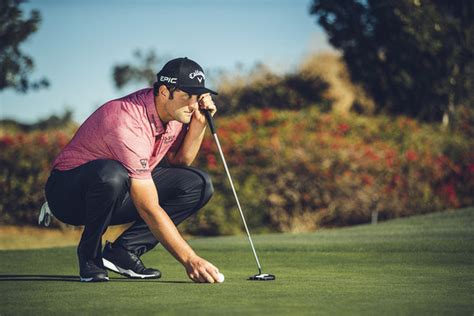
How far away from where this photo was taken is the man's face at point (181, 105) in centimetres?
558

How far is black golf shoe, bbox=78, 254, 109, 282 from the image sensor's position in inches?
218

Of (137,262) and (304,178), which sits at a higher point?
(137,262)

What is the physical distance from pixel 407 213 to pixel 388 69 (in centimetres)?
572

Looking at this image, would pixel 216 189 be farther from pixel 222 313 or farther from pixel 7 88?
pixel 222 313

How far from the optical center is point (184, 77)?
550cm

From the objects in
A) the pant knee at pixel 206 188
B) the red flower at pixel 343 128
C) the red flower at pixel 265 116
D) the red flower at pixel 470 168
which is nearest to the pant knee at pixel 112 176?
the pant knee at pixel 206 188

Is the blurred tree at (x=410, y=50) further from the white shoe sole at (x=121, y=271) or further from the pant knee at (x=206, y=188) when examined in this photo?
the white shoe sole at (x=121, y=271)

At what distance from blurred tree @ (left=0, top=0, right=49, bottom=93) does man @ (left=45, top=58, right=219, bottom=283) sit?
12.2 metres

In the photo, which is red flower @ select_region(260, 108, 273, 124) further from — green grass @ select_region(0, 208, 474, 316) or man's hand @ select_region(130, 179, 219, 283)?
man's hand @ select_region(130, 179, 219, 283)

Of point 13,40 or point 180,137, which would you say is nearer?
point 180,137

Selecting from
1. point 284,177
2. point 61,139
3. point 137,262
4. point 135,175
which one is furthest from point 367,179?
point 135,175

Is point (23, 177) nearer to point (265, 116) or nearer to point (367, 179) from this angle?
point (265, 116)

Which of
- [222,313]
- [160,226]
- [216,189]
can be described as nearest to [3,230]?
[216,189]

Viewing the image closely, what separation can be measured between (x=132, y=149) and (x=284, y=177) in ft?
24.8
